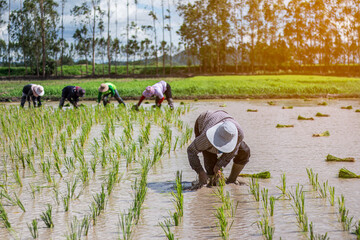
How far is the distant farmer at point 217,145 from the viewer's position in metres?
4.08

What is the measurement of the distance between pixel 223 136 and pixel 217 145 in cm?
10

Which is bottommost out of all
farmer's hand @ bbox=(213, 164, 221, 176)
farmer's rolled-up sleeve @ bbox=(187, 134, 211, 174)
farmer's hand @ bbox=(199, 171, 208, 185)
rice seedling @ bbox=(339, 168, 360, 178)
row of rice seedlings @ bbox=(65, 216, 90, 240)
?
row of rice seedlings @ bbox=(65, 216, 90, 240)

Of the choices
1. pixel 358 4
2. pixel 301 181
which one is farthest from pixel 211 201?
pixel 358 4

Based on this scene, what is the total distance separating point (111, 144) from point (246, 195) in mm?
3480

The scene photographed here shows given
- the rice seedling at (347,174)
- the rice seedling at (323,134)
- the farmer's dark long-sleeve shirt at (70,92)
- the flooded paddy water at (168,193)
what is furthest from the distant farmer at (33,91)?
the rice seedling at (347,174)

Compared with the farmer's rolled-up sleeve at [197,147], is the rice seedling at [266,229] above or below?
below

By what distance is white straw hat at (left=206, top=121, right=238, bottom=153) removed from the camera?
4031 mm

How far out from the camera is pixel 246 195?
445cm

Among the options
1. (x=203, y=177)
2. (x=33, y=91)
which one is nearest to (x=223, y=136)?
(x=203, y=177)

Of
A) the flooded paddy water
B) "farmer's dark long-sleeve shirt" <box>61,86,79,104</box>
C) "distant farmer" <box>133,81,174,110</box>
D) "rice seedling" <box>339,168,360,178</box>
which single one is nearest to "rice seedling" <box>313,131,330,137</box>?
the flooded paddy water

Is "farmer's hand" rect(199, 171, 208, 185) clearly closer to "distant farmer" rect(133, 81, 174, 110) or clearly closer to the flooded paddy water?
the flooded paddy water

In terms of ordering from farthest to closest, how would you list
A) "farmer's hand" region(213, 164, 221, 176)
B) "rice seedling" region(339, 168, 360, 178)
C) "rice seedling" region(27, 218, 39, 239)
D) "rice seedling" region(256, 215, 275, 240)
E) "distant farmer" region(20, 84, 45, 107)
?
1. "distant farmer" region(20, 84, 45, 107)
2. "rice seedling" region(339, 168, 360, 178)
3. "farmer's hand" region(213, 164, 221, 176)
4. "rice seedling" region(27, 218, 39, 239)
5. "rice seedling" region(256, 215, 275, 240)

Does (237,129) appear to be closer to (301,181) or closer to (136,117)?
(301,181)

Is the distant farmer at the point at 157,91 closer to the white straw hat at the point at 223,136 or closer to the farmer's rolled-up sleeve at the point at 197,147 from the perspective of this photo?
the farmer's rolled-up sleeve at the point at 197,147
